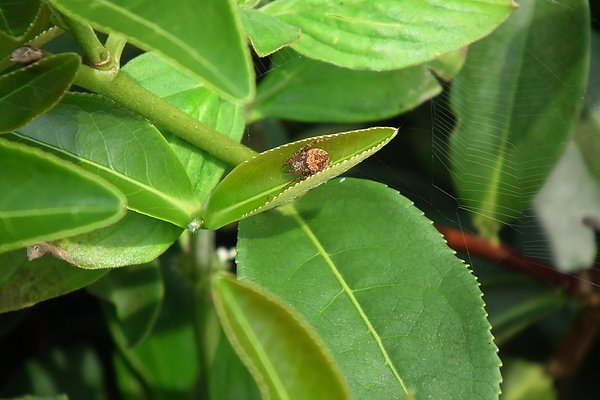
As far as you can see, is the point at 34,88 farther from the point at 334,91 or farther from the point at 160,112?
the point at 334,91

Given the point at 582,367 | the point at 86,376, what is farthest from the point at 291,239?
the point at 582,367

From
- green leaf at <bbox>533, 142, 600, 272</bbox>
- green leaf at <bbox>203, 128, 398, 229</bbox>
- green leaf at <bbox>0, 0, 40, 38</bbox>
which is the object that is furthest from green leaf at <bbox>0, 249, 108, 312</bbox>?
green leaf at <bbox>533, 142, 600, 272</bbox>

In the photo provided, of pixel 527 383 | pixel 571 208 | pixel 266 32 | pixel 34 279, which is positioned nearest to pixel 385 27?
pixel 266 32

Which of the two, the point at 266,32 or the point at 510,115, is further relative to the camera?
the point at 510,115

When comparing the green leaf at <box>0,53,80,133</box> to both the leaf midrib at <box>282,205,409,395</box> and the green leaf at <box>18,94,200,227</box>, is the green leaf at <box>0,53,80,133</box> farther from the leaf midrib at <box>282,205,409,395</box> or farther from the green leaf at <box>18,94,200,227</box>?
the leaf midrib at <box>282,205,409,395</box>

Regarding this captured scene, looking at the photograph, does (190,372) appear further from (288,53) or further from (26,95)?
(26,95)
